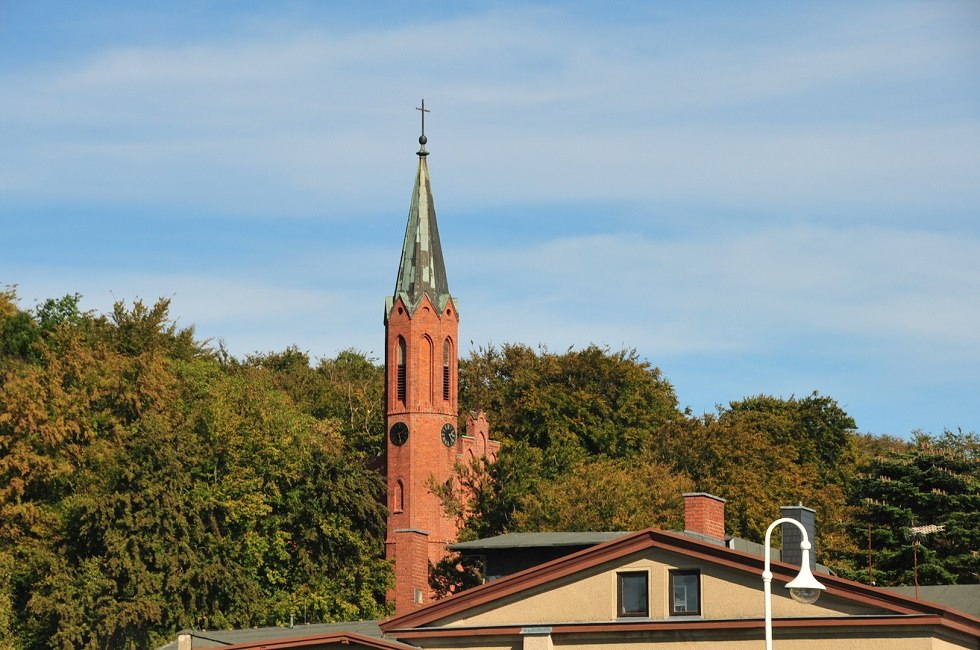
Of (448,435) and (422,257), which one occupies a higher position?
(422,257)

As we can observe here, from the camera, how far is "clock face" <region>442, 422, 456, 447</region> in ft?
311

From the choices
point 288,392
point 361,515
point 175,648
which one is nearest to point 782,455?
point 361,515

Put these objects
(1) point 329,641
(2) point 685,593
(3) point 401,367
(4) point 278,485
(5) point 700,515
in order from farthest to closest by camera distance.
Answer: (3) point 401,367, (4) point 278,485, (5) point 700,515, (1) point 329,641, (2) point 685,593

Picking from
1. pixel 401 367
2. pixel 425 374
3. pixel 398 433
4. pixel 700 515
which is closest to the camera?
Result: pixel 700 515

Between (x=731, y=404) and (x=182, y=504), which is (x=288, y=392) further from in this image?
(x=182, y=504)

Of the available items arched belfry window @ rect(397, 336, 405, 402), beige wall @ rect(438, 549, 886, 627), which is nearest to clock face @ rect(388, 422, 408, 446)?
arched belfry window @ rect(397, 336, 405, 402)

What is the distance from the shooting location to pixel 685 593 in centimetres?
4072

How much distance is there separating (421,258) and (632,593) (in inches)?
2258

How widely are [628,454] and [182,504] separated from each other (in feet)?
99.7

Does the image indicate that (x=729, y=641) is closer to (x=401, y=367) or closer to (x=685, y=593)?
(x=685, y=593)

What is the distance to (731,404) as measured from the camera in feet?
362

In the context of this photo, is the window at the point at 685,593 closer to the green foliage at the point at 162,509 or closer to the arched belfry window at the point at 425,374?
the green foliage at the point at 162,509

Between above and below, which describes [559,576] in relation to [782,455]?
below

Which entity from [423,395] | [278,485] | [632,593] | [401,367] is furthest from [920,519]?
[632,593]
